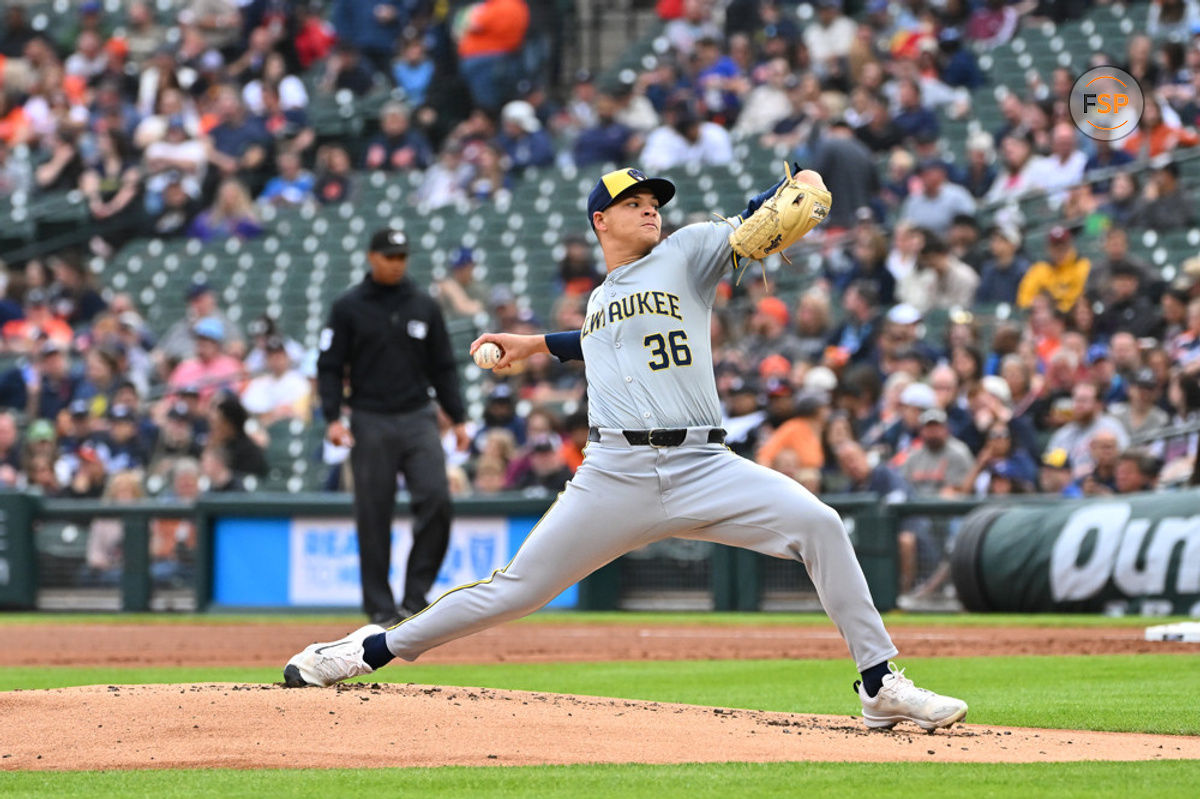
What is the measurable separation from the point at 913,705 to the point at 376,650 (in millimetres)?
1854

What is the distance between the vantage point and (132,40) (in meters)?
26.1

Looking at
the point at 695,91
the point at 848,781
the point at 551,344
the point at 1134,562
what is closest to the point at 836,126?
the point at 695,91

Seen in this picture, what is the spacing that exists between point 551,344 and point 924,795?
94.4 inches

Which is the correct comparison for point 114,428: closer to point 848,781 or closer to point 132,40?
point 132,40

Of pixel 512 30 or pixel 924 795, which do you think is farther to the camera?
pixel 512 30

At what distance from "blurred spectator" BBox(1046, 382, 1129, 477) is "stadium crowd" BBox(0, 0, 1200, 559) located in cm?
2

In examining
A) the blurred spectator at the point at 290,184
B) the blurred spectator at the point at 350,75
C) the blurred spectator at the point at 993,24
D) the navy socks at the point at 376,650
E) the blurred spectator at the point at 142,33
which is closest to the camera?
the navy socks at the point at 376,650

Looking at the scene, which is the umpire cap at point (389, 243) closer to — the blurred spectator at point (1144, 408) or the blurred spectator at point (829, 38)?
the blurred spectator at point (1144, 408)

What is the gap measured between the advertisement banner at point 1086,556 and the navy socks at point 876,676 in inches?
246

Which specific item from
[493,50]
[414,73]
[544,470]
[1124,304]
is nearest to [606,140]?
[493,50]

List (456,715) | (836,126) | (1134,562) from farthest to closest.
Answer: (836,126)
(1134,562)
(456,715)

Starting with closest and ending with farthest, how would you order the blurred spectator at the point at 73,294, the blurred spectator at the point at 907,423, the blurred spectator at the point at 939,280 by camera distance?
the blurred spectator at the point at 907,423
the blurred spectator at the point at 939,280
the blurred spectator at the point at 73,294

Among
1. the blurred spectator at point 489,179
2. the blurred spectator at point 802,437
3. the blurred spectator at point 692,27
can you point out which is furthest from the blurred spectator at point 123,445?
the blurred spectator at point 692,27

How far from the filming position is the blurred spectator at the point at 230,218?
2227 cm
